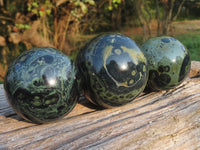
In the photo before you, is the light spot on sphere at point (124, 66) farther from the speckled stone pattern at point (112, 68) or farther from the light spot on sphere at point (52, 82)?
the light spot on sphere at point (52, 82)

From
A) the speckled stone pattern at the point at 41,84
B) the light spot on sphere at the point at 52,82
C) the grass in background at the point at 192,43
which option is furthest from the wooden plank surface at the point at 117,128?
the grass in background at the point at 192,43

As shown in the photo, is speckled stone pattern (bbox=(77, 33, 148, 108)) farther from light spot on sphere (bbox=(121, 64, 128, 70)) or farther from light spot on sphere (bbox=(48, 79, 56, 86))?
light spot on sphere (bbox=(48, 79, 56, 86))

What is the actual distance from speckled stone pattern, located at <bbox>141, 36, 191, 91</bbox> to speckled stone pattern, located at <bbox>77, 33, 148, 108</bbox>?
23 centimetres

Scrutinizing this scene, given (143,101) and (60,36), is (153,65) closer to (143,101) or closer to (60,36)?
(143,101)

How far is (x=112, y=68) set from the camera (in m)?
1.35

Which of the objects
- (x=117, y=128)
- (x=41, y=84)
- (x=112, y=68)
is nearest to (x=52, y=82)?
(x=41, y=84)

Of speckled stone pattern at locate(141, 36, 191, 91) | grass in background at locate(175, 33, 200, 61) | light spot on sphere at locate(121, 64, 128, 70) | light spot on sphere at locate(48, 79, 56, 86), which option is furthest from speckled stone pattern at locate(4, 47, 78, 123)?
grass in background at locate(175, 33, 200, 61)

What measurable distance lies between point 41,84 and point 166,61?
995 millimetres

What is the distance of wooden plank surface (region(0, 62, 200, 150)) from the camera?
1.29 m

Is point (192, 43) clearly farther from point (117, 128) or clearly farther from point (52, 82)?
point (52, 82)

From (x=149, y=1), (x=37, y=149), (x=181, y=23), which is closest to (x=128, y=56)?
(x=37, y=149)

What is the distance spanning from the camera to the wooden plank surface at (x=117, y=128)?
129cm

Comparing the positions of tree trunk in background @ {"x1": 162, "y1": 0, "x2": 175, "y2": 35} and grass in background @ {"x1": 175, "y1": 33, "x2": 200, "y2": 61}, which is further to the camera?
grass in background @ {"x1": 175, "y1": 33, "x2": 200, "y2": 61}

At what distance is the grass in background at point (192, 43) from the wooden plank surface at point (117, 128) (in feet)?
11.4
